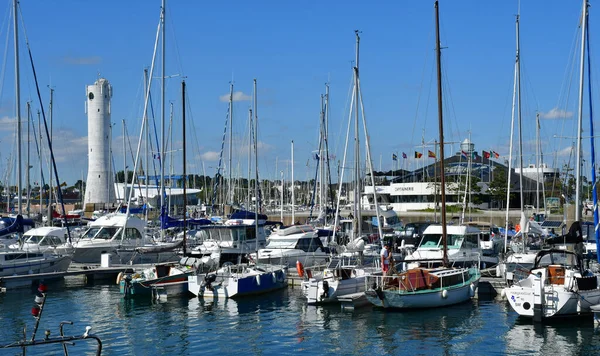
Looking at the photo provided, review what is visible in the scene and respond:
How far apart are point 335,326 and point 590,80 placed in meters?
15.4

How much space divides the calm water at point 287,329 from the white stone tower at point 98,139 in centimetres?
7459

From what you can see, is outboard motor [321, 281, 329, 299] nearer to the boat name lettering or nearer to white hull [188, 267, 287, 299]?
white hull [188, 267, 287, 299]

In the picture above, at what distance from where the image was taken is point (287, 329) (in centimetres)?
2506

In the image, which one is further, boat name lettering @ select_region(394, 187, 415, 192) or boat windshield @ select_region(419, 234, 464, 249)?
boat name lettering @ select_region(394, 187, 415, 192)

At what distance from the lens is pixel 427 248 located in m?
35.5

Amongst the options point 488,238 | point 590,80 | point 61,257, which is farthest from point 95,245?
point 590,80

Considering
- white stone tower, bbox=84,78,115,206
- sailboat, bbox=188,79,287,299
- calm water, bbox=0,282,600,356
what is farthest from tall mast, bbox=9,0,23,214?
white stone tower, bbox=84,78,115,206

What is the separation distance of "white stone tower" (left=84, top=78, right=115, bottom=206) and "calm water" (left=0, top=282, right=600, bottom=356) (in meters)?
74.6

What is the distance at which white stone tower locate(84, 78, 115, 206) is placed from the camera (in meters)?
103

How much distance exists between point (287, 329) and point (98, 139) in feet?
273

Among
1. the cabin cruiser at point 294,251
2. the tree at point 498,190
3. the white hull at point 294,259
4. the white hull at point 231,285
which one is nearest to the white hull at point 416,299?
the white hull at point 231,285

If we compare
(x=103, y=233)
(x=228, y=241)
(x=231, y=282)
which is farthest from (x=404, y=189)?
(x=231, y=282)

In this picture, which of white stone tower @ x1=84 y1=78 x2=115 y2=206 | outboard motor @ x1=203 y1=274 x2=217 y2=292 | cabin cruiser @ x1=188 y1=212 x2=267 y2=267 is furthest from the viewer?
white stone tower @ x1=84 y1=78 x2=115 y2=206

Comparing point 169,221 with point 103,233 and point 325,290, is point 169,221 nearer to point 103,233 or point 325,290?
point 103,233
